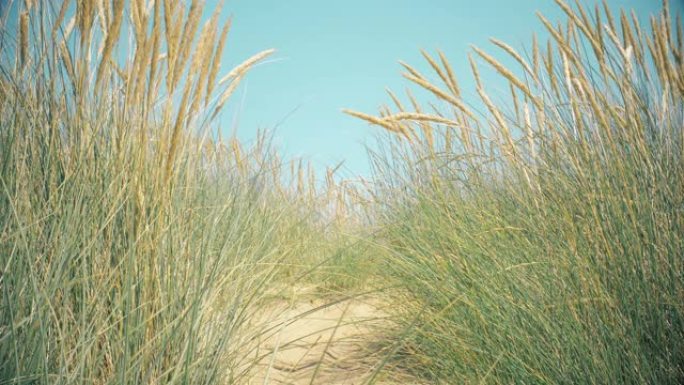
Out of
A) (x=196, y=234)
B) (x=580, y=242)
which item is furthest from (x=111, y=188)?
(x=580, y=242)

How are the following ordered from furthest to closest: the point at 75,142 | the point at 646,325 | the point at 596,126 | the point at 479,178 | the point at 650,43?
the point at 479,178 → the point at 650,43 → the point at 596,126 → the point at 75,142 → the point at 646,325

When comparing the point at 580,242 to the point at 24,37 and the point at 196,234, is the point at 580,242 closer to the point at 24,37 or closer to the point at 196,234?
the point at 196,234

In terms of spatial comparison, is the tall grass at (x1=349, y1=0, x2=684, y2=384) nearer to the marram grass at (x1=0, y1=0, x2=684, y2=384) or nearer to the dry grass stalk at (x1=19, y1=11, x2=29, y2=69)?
the marram grass at (x1=0, y1=0, x2=684, y2=384)

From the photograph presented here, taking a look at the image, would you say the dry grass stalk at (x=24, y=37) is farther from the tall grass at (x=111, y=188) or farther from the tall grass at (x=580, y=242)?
the tall grass at (x=580, y=242)

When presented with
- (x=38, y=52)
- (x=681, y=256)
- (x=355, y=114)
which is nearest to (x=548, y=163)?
(x=681, y=256)

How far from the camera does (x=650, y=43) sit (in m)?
1.79

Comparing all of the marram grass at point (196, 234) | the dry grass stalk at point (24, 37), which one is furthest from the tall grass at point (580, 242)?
the dry grass stalk at point (24, 37)

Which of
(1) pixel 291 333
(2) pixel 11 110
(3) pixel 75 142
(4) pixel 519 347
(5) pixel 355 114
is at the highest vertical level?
(5) pixel 355 114

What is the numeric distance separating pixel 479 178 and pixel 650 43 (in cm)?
85

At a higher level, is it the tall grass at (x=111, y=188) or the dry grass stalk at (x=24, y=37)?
the dry grass stalk at (x=24, y=37)

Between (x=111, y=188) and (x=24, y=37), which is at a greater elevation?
(x=24, y=37)

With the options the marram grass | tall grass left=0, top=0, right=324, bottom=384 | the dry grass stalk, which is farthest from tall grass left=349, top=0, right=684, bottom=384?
the dry grass stalk

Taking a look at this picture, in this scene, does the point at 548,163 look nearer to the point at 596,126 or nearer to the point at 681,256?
the point at 596,126

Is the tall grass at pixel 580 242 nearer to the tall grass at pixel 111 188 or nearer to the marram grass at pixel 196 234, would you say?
the marram grass at pixel 196 234
